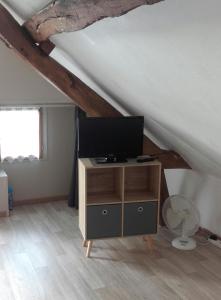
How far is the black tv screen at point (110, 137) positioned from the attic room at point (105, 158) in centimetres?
1

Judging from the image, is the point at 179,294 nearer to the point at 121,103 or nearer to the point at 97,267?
the point at 97,267

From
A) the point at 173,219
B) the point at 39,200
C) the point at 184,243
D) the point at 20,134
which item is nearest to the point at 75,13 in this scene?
the point at 173,219

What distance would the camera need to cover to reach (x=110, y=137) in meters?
3.74

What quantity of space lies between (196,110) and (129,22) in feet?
2.53

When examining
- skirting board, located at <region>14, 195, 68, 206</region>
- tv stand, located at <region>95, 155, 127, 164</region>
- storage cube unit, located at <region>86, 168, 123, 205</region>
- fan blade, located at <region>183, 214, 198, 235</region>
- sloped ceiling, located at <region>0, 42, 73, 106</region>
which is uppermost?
sloped ceiling, located at <region>0, 42, 73, 106</region>

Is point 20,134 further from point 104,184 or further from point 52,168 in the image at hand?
point 104,184

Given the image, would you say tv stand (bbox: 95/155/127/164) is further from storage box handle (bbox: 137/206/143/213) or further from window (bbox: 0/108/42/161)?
window (bbox: 0/108/42/161)

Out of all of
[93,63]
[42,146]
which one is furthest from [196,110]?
[42,146]

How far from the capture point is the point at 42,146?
5.20 meters

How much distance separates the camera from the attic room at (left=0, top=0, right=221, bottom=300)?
91.9 inches

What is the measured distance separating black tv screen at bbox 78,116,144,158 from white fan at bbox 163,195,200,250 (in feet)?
2.27

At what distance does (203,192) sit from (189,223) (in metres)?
0.47

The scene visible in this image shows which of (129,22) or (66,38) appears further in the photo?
(66,38)

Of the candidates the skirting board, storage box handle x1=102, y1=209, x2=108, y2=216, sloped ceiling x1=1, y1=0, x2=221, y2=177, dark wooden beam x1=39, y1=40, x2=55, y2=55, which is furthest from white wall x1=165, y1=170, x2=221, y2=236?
dark wooden beam x1=39, y1=40, x2=55, y2=55
